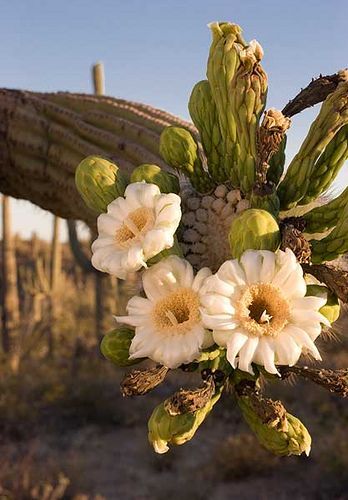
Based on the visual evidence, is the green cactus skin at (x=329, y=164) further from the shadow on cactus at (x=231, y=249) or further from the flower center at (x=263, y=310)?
the flower center at (x=263, y=310)

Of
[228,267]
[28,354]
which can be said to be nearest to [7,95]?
[228,267]

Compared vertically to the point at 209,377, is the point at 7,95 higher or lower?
higher

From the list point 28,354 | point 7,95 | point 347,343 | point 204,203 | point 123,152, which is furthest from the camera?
point 347,343

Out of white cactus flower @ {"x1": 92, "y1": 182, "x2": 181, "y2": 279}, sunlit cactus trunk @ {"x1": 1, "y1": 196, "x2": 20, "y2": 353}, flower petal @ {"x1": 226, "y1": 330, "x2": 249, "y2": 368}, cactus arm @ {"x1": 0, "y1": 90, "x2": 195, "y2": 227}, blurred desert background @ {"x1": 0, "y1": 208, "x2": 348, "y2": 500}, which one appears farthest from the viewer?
sunlit cactus trunk @ {"x1": 1, "y1": 196, "x2": 20, "y2": 353}

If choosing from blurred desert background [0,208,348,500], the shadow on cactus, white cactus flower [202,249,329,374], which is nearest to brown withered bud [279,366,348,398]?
the shadow on cactus

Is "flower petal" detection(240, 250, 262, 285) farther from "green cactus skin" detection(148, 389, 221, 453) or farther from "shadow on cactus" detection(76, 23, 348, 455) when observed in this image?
"green cactus skin" detection(148, 389, 221, 453)

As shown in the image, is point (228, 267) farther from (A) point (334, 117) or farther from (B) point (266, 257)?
(A) point (334, 117)

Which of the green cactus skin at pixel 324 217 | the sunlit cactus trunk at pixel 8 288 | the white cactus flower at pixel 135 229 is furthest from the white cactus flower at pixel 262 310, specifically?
the sunlit cactus trunk at pixel 8 288
